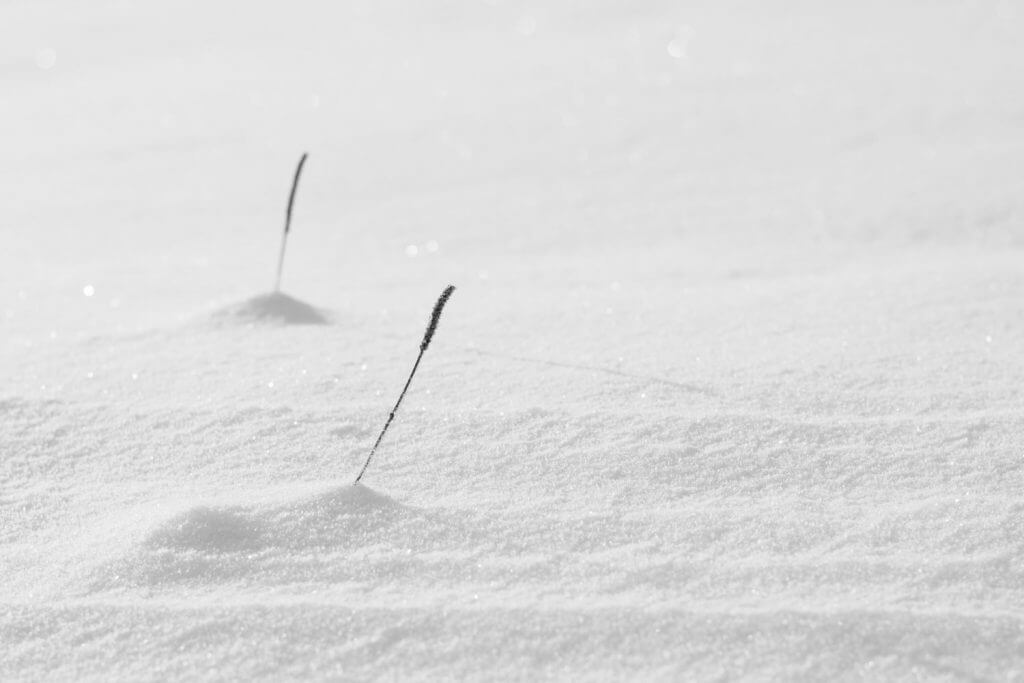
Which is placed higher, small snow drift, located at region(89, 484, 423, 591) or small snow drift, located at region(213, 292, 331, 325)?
small snow drift, located at region(213, 292, 331, 325)

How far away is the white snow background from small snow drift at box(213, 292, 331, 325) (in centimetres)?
1

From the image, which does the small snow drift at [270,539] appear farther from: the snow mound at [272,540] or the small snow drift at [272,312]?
the small snow drift at [272,312]

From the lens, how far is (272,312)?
2404mm

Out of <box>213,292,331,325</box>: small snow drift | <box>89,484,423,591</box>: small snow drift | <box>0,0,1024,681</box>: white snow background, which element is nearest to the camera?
<box>0,0,1024,681</box>: white snow background

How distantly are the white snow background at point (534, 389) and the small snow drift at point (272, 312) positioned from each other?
0.01 metres

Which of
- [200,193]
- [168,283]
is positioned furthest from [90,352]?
[200,193]

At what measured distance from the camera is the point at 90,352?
2244 mm

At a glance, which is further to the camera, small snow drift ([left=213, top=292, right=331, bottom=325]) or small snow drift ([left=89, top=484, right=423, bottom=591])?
small snow drift ([left=213, top=292, right=331, bottom=325])

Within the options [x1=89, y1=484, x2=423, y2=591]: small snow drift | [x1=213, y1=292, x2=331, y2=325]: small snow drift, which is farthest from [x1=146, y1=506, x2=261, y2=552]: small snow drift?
[x1=213, y1=292, x2=331, y2=325]: small snow drift

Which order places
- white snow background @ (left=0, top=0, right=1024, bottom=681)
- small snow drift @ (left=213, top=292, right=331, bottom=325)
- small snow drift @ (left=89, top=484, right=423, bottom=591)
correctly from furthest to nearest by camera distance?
small snow drift @ (left=213, top=292, right=331, bottom=325)
small snow drift @ (left=89, top=484, right=423, bottom=591)
white snow background @ (left=0, top=0, right=1024, bottom=681)

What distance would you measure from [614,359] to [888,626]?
913 millimetres

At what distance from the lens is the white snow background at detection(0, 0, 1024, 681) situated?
1288mm

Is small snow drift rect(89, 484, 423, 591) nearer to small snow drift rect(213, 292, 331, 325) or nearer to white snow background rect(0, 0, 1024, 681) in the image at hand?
white snow background rect(0, 0, 1024, 681)

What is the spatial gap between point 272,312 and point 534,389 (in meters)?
0.70
